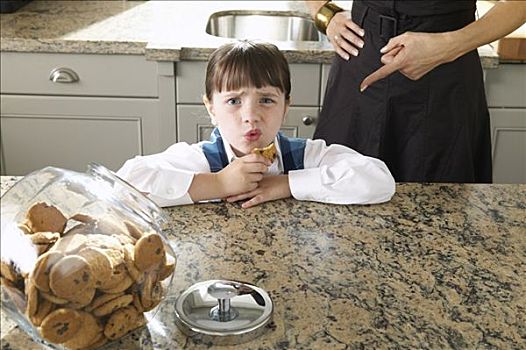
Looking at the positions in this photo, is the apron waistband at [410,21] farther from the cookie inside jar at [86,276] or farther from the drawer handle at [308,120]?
the cookie inside jar at [86,276]

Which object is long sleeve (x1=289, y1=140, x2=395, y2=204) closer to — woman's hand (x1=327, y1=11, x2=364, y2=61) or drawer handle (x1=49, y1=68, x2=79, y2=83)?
woman's hand (x1=327, y1=11, x2=364, y2=61)

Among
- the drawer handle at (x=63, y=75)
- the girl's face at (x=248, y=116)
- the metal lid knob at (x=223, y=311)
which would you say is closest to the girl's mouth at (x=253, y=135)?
the girl's face at (x=248, y=116)

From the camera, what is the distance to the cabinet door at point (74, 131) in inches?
101

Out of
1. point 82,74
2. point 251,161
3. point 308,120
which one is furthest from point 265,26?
point 251,161

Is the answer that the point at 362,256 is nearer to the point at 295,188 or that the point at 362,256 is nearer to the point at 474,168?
the point at 295,188

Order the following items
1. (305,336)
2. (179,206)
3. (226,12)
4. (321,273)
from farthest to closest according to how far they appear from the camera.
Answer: (226,12) < (179,206) < (321,273) < (305,336)

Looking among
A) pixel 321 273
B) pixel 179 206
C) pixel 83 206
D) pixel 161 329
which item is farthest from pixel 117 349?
pixel 179 206

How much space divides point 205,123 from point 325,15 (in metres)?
0.61

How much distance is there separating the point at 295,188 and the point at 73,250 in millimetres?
551

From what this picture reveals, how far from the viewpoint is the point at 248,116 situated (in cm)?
143

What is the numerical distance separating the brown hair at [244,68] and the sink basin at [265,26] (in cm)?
144

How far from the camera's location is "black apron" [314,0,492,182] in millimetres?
1970

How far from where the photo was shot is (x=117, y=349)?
93 cm

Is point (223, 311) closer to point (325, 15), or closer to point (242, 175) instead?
point (242, 175)
